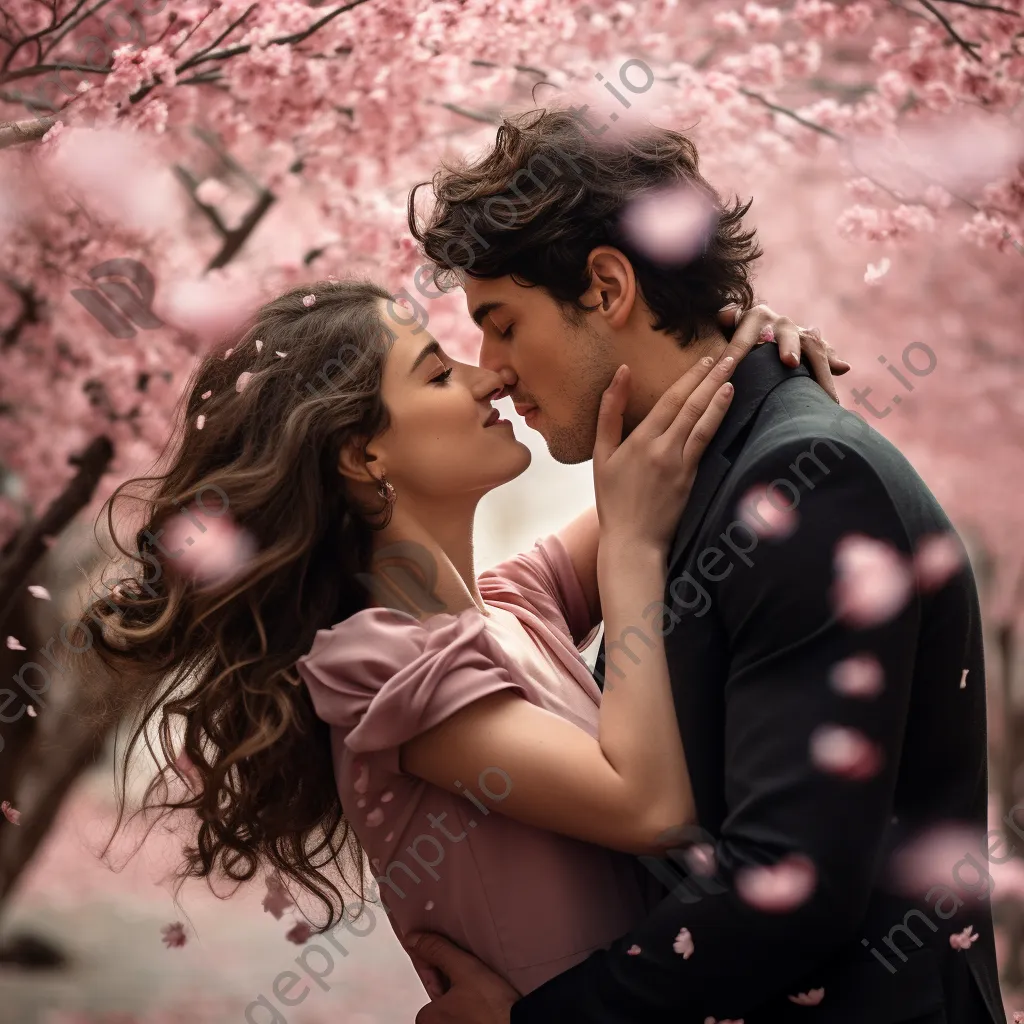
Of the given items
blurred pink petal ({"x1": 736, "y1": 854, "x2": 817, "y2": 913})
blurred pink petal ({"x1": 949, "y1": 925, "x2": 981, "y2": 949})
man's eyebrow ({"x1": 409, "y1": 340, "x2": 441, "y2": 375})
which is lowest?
blurred pink petal ({"x1": 949, "y1": 925, "x2": 981, "y2": 949})

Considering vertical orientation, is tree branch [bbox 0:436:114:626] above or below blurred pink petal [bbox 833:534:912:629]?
below

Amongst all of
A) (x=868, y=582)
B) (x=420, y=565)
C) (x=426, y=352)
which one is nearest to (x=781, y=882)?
(x=868, y=582)

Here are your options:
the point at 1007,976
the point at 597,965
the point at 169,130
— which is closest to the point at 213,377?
the point at 597,965

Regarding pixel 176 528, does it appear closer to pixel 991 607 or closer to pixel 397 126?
pixel 397 126

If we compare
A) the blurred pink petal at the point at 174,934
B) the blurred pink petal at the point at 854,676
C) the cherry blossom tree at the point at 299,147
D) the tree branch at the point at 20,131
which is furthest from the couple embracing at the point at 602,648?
the cherry blossom tree at the point at 299,147

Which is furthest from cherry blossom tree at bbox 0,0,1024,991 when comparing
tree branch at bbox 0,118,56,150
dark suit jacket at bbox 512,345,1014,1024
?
dark suit jacket at bbox 512,345,1014,1024

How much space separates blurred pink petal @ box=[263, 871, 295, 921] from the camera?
7.21ft

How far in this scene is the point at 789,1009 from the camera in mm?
1692

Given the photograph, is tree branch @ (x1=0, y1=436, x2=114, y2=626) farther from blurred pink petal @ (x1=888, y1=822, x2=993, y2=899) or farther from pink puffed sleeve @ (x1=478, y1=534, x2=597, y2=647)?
blurred pink petal @ (x1=888, y1=822, x2=993, y2=899)

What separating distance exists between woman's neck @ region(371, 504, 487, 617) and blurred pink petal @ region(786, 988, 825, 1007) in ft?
2.44

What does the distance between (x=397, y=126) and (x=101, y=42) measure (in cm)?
87

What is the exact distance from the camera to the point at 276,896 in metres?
2.35

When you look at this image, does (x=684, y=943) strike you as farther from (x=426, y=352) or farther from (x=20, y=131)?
(x=20, y=131)

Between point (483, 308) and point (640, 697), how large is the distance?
0.72 meters
